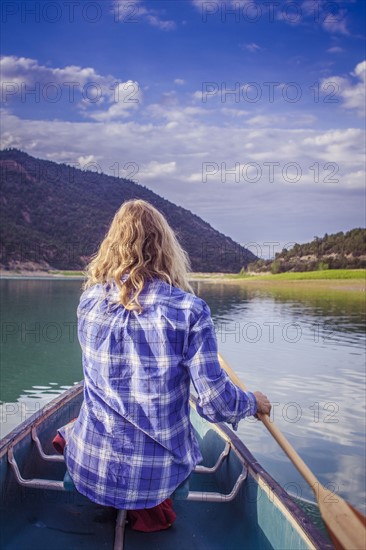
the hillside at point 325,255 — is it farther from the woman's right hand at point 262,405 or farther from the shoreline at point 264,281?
the woman's right hand at point 262,405

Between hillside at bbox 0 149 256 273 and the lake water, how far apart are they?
42950 mm

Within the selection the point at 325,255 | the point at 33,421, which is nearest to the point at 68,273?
the point at 325,255

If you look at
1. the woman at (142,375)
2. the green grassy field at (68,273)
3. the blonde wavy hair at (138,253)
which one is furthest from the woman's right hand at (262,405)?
the green grassy field at (68,273)

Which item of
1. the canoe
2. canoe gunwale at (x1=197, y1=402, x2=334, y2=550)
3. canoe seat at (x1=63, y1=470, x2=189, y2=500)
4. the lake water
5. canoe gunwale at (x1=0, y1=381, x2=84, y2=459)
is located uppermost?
canoe seat at (x1=63, y1=470, x2=189, y2=500)

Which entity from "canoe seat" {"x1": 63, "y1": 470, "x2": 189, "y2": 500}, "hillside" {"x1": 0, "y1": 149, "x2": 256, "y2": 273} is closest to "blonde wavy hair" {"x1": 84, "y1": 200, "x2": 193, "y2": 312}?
"canoe seat" {"x1": 63, "y1": 470, "x2": 189, "y2": 500}

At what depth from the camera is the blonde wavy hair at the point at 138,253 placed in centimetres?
223

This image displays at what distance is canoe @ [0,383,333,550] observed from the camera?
2482 millimetres

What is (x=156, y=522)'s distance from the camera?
2.52 m

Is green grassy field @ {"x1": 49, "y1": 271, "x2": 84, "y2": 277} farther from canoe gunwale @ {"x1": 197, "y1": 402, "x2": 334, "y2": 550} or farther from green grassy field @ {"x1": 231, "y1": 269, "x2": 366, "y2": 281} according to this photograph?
canoe gunwale @ {"x1": 197, "y1": 402, "x2": 334, "y2": 550}

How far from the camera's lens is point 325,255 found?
66.8 m

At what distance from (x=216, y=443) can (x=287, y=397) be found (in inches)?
199

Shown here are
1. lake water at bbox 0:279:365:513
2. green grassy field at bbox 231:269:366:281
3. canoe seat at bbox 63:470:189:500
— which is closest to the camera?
canoe seat at bbox 63:470:189:500

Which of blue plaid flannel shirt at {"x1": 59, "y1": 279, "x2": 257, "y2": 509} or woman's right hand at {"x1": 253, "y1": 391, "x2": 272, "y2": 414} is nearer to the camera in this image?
blue plaid flannel shirt at {"x1": 59, "y1": 279, "x2": 257, "y2": 509}

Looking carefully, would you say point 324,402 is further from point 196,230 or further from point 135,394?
point 196,230
